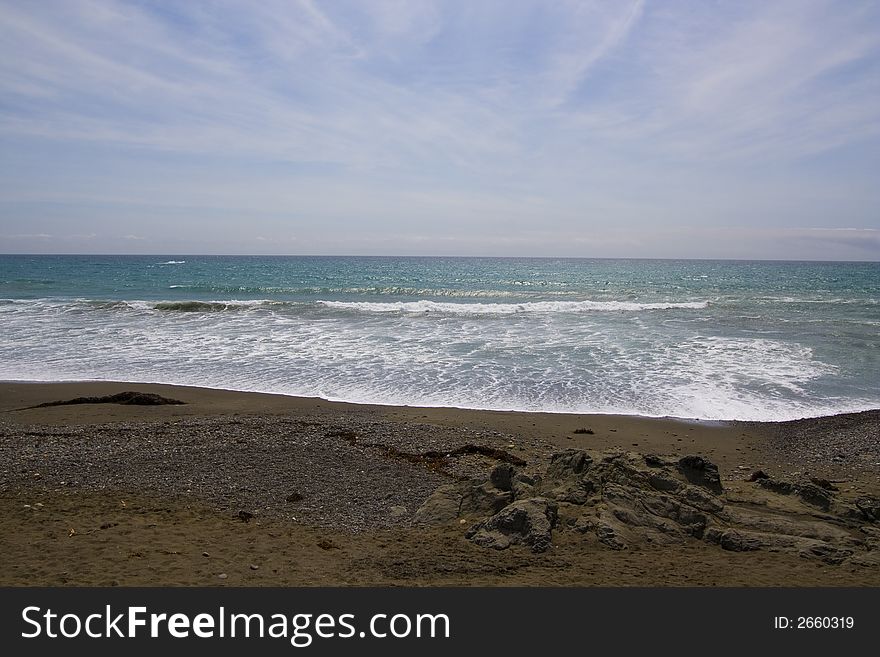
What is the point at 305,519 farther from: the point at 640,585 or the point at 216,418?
the point at 216,418

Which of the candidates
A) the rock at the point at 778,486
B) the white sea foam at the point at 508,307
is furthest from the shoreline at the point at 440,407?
the white sea foam at the point at 508,307

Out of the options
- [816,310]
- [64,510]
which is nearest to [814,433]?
[64,510]

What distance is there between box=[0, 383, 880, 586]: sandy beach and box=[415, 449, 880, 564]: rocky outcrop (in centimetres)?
2

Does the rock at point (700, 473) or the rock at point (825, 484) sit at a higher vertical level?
the rock at point (700, 473)

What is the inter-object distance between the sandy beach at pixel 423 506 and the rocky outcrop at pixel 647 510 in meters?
0.02

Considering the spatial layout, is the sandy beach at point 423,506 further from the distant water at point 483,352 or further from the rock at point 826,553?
the distant water at point 483,352

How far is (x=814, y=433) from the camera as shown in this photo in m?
9.61

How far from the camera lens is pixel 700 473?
6285 mm

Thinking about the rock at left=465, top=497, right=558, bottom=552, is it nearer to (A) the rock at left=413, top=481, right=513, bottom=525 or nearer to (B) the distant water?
(A) the rock at left=413, top=481, right=513, bottom=525

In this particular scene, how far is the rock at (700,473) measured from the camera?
621cm

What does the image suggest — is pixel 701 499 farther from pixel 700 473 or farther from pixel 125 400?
pixel 125 400

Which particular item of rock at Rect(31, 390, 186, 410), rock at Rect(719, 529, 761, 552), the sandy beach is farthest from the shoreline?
rock at Rect(719, 529, 761, 552)

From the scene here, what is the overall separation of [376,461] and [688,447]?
4.88m

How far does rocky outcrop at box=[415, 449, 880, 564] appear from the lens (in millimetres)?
5098
